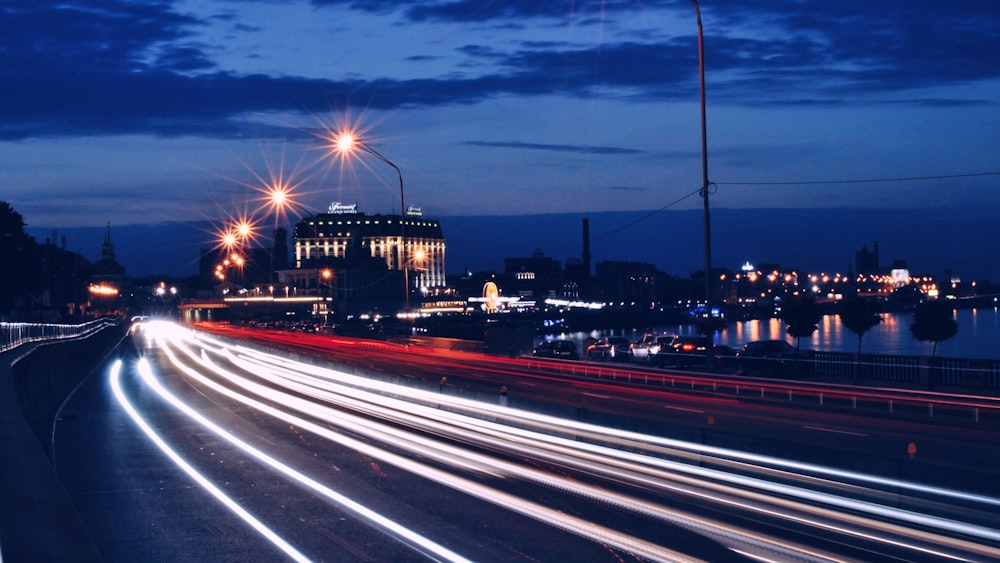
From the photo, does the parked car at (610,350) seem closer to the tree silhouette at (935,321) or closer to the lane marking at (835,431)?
the tree silhouette at (935,321)

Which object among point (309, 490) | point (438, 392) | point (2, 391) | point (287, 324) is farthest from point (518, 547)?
point (287, 324)

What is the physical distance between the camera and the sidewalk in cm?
873

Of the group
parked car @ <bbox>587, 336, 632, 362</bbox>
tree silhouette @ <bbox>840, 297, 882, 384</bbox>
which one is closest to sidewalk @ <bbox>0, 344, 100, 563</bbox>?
tree silhouette @ <bbox>840, 297, 882, 384</bbox>

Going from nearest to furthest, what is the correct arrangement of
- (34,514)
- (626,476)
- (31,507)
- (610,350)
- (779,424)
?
(34,514) → (31,507) → (626,476) → (779,424) → (610,350)

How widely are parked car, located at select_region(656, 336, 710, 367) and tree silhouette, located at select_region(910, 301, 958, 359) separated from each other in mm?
10025

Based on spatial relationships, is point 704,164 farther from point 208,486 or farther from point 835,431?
point 208,486

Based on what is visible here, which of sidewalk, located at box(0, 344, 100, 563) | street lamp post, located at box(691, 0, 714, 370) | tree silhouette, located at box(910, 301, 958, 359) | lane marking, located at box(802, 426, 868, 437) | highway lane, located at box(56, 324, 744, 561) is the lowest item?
lane marking, located at box(802, 426, 868, 437)

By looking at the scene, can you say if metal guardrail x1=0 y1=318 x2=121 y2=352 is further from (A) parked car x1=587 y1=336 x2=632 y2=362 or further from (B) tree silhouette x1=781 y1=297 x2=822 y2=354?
(B) tree silhouette x1=781 y1=297 x2=822 y2=354

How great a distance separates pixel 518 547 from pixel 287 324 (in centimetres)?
13082

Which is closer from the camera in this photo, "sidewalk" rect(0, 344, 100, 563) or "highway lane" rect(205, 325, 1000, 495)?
"sidewalk" rect(0, 344, 100, 563)

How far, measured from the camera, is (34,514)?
1023cm

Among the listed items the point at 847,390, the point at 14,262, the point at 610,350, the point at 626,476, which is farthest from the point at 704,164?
the point at 14,262

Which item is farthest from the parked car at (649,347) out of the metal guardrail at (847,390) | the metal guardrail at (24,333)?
the metal guardrail at (24,333)

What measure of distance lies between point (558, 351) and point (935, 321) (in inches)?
865
